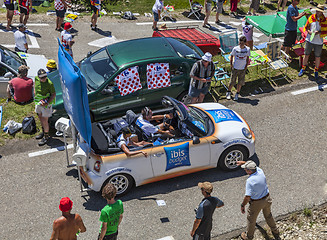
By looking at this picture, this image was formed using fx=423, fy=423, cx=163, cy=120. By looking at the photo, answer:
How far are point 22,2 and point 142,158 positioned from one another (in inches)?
411

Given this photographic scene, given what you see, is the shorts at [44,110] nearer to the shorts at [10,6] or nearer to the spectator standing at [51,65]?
the spectator standing at [51,65]

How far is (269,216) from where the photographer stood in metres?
7.59

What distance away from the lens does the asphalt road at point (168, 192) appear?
7844 mm

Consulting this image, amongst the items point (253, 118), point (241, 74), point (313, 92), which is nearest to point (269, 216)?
point (253, 118)

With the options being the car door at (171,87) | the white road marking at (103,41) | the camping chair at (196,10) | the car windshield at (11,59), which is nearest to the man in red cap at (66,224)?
the car door at (171,87)

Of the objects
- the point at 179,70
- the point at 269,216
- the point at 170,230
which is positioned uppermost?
the point at 179,70

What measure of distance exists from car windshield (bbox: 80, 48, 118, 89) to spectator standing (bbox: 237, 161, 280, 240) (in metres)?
4.50

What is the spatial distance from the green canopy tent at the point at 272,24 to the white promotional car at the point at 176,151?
17.6 feet

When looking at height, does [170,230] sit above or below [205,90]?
below

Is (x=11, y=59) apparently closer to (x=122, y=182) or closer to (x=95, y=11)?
(x=95, y=11)

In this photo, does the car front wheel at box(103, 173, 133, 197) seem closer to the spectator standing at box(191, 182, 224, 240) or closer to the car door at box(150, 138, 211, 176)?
the car door at box(150, 138, 211, 176)

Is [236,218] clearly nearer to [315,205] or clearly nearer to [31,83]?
[315,205]

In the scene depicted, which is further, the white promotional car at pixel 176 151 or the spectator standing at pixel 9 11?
the spectator standing at pixel 9 11

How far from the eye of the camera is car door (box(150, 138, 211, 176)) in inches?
331
